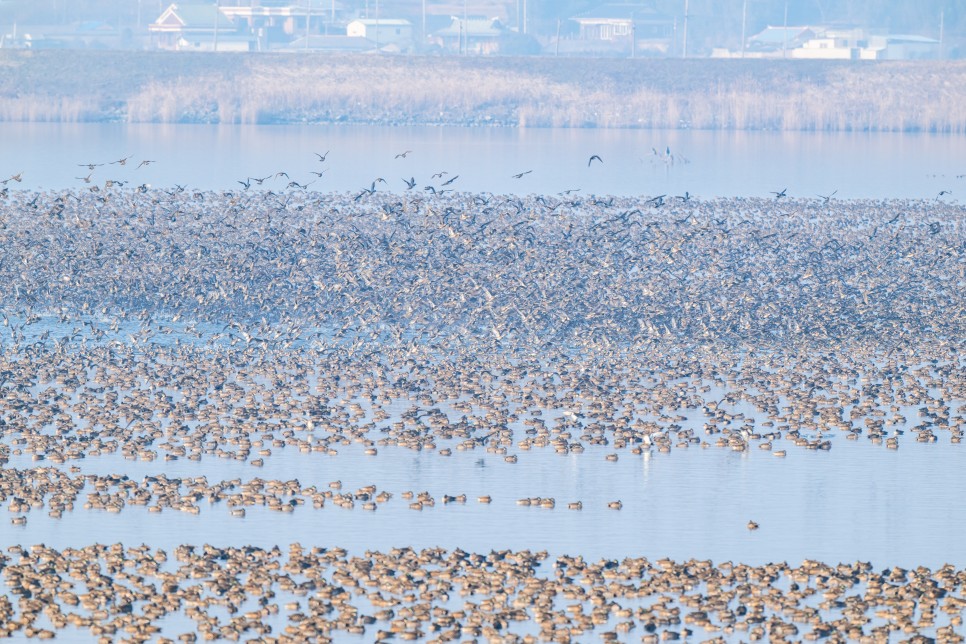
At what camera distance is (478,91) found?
125562 millimetres

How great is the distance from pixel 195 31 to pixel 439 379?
16715cm

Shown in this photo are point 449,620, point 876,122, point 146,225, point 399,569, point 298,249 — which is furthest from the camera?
point 876,122

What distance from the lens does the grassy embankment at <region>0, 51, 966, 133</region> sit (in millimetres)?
119188

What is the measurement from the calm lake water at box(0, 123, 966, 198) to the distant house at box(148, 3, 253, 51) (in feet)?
236

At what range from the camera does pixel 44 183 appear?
64.6 metres

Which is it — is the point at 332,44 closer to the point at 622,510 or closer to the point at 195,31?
the point at 195,31

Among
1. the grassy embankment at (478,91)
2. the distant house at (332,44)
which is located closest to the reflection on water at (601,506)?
the grassy embankment at (478,91)

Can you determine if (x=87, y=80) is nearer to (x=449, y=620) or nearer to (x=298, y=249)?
(x=298, y=249)

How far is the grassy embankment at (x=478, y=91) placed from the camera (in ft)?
391

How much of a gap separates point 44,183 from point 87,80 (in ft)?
202

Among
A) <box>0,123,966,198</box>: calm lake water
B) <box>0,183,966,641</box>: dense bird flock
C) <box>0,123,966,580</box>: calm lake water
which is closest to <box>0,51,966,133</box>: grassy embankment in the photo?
<box>0,123,966,198</box>: calm lake water

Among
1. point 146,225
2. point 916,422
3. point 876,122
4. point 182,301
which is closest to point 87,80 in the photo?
point 876,122

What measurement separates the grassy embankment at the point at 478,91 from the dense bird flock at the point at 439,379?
68.3 m

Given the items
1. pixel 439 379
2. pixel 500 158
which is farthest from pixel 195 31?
pixel 439 379
